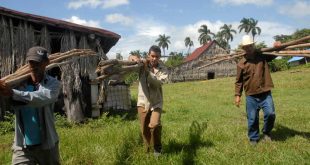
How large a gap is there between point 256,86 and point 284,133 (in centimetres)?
161

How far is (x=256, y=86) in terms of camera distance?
7.26 meters

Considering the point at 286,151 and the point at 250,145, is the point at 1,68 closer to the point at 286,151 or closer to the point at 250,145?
the point at 250,145

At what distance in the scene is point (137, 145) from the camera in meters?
7.17

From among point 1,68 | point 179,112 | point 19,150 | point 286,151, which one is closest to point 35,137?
point 19,150

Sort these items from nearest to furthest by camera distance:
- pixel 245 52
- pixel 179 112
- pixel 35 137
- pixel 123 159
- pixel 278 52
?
pixel 35 137 < pixel 123 159 < pixel 278 52 < pixel 245 52 < pixel 179 112

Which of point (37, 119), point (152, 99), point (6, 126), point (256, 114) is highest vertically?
point (152, 99)

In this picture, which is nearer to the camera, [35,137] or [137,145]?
[35,137]

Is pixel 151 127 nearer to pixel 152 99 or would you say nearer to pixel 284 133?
pixel 152 99

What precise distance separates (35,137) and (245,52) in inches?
182

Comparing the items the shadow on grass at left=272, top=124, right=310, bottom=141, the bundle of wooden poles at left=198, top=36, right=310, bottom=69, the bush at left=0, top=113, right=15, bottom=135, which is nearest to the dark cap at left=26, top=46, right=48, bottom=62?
the bundle of wooden poles at left=198, top=36, right=310, bottom=69

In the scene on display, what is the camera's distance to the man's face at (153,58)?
618 cm

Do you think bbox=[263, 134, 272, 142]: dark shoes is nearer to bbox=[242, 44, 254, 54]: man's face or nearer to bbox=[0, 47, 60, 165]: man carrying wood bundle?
bbox=[242, 44, 254, 54]: man's face

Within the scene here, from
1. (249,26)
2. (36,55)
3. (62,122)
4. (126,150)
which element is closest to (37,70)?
(36,55)

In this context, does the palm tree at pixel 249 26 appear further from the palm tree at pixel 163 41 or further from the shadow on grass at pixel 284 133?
the shadow on grass at pixel 284 133
